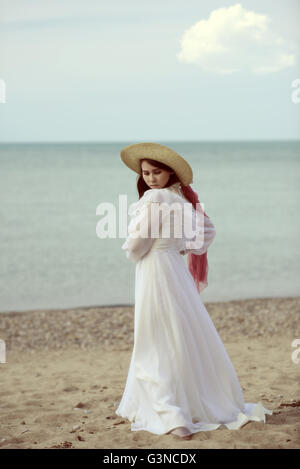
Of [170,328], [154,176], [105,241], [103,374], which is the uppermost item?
[105,241]

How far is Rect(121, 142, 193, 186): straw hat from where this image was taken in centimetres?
370

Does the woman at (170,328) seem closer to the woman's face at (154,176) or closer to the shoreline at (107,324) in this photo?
the woman's face at (154,176)

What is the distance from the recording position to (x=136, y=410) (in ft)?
12.7

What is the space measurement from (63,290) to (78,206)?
12.4 metres

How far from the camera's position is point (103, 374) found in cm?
577

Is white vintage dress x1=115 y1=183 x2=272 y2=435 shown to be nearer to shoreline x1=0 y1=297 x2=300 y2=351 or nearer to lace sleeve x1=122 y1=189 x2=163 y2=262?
lace sleeve x1=122 y1=189 x2=163 y2=262

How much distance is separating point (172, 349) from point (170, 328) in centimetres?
12

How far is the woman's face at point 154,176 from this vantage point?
3832mm

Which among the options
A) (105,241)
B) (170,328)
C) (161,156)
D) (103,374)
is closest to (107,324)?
(103,374)

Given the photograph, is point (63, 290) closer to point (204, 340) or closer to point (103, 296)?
point (103, 296)

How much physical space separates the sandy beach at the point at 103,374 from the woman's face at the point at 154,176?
4.86 feet

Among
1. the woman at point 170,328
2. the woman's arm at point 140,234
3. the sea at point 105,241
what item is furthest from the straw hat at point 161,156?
the sea at point 105,241

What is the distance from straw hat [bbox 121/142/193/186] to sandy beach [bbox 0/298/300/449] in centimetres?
152

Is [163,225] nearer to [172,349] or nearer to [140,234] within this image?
[140,234]
